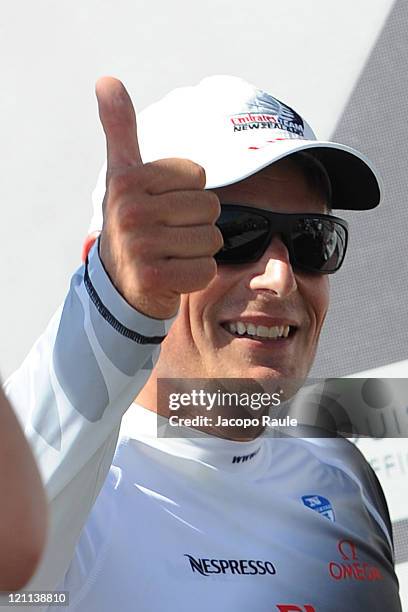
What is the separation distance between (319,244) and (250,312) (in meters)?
0.11

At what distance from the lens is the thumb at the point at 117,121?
72 centimetres

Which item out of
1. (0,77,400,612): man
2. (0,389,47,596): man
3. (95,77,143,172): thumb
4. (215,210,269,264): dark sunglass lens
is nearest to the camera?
(0,389,47,596): man

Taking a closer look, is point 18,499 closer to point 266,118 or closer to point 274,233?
point 274,233

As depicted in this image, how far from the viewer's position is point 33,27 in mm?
1875

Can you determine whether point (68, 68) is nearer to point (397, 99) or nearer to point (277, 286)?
point (397, 99)

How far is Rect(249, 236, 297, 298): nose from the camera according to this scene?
1.17 meters

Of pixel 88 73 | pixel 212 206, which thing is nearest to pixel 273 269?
pixel 212 206

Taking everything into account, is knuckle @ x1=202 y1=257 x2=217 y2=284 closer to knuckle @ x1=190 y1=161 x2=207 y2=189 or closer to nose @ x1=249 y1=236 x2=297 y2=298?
knuckle @ x1=190 y1=161 x2=207 y2=189

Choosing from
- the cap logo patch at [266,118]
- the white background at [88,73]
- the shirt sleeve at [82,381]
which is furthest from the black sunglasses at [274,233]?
the white background at [88,73]

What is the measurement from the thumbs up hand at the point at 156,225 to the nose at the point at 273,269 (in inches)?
16.2

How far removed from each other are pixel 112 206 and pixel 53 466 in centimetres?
20

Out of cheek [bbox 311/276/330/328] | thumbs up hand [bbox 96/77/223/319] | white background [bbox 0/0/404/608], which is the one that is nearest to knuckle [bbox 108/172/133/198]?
thumbs up hand [bbox 96/77/223/319]

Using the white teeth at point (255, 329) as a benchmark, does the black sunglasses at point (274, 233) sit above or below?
above

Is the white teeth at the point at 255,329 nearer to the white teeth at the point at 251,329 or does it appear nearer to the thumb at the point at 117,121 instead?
the white teeth at the point at 251,329
